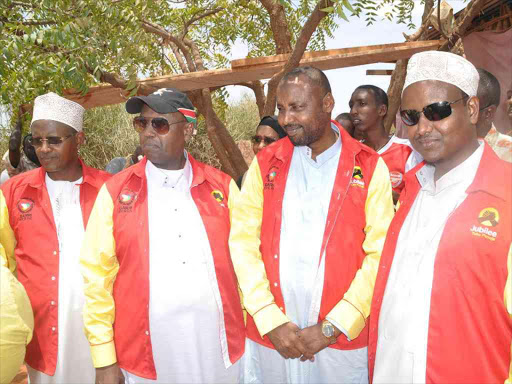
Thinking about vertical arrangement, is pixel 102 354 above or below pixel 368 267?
below

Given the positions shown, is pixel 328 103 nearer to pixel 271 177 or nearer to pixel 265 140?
pixel 271 177

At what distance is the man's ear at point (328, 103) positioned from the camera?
9.58ft

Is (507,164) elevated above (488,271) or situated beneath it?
elevated above

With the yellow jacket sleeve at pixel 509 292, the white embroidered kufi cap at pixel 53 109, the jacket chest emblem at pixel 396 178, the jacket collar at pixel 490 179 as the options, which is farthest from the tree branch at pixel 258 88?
the yellow jacket sleeve at pixel 509 292

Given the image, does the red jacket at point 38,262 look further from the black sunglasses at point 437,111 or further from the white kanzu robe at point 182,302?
the black sunglasses at point 437,111

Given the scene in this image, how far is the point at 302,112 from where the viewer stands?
2838 millimetres

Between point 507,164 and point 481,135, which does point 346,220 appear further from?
point 481,135

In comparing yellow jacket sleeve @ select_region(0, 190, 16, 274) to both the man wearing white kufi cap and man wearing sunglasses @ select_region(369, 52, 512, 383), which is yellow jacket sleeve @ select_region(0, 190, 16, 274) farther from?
man wearing sunglasses @ select_region(369, 52, 512, 383)

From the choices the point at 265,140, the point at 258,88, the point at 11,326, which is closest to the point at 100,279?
the point at 11,326

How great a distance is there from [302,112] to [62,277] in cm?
186

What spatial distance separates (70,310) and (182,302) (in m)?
0.89

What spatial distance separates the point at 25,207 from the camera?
316 centimetres

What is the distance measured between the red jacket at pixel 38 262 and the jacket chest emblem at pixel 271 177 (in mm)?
1435

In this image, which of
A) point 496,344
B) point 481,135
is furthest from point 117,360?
point 481,135
